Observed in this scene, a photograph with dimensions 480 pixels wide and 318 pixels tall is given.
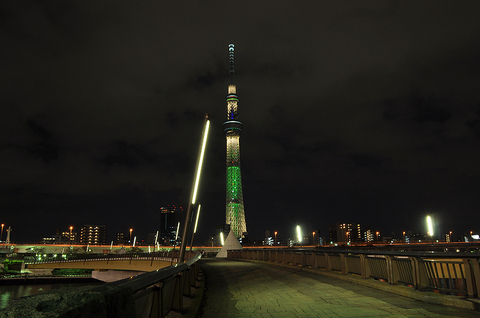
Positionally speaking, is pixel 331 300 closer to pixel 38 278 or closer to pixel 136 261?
pixel 136 261

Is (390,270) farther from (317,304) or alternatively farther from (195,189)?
(195,189)

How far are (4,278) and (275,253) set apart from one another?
6745 cm

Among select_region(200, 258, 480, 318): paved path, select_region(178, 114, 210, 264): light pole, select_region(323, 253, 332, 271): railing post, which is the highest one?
select_region(178, 114, 210, 264): light pole

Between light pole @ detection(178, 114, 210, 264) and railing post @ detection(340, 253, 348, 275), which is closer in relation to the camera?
light pole @ detection(178, 114, 210, 264)

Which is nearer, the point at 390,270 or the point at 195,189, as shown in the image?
the point at 195,189

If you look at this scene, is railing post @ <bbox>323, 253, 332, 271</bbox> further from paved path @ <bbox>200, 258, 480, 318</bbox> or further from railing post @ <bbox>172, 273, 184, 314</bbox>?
railing post @ <bbox>172, 273, 184, 314</bbox>

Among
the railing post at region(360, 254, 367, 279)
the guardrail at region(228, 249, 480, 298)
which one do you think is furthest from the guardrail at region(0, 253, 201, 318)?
the railing post at region(360, 254, 367, 279)

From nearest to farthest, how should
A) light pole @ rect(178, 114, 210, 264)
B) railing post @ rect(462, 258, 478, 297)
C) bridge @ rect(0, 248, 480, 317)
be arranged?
bridge @ rect(0, 248, 480, 317) < railing post @ rect(462, 258, 478, 297) < light pole @ rect(178, 114, 210, 264)

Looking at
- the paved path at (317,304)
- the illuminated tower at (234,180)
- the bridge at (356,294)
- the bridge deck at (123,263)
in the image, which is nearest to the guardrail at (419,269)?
the bridge at (356,294)

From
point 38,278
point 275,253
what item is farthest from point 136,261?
point 275,253

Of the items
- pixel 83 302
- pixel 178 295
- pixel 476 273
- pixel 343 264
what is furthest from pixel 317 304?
pixel 83 302

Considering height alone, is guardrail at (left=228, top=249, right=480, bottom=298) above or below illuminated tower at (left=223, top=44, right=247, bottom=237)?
below

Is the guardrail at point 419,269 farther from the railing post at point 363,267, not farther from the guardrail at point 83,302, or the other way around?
the guardrail at point 83,302

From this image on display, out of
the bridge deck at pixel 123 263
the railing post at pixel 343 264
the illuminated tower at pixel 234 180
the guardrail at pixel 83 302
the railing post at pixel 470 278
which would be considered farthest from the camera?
the illuminated tower at pixel 234 180
